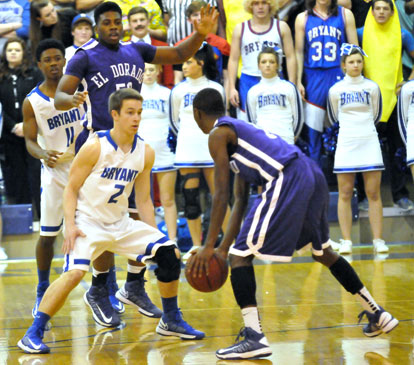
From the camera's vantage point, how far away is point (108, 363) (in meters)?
4.73

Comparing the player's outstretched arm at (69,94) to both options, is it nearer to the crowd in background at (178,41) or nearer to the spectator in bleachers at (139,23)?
the crowd in background at (178,41)

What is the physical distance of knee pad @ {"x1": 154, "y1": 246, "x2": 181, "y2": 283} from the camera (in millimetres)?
5277

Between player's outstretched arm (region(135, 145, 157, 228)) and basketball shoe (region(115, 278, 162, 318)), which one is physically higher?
player's outstretched arm (region(135, 145, 157, 228))

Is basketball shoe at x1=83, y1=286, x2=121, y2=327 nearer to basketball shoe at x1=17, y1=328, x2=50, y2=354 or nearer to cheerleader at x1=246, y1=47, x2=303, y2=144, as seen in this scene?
basketball shoe at x1=17, y1=328, x2=50, y2=354

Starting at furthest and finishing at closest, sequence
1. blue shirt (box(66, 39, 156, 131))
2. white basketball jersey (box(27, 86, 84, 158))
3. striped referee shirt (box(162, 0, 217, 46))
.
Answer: striped referee shirt (box(162, 0, 217, 46)), white basketball jersey (box(27, 86, 84, 158)), blue shirt (box(66, 39, 156, 131))

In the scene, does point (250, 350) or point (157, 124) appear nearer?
point (250, 350)

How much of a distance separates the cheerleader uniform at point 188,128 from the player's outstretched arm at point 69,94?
3.17m

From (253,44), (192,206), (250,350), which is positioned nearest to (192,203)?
(192,206)

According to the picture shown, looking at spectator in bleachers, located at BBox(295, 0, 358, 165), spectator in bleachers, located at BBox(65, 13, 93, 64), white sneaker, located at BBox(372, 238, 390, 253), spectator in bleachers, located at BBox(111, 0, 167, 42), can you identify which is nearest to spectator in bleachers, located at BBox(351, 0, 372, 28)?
spectator in bleachers, located at BBox(295, 0, 358, 165)

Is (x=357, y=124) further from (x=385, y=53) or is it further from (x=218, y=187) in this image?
(x=218, y=187)

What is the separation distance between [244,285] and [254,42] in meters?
4.98

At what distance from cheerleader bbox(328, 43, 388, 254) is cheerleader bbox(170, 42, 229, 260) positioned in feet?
4.61

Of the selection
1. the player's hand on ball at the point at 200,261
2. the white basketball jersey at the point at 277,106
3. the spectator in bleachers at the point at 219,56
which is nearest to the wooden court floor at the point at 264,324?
the player's hand on ball at the point at 200,261

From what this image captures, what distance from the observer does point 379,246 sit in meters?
8.65
